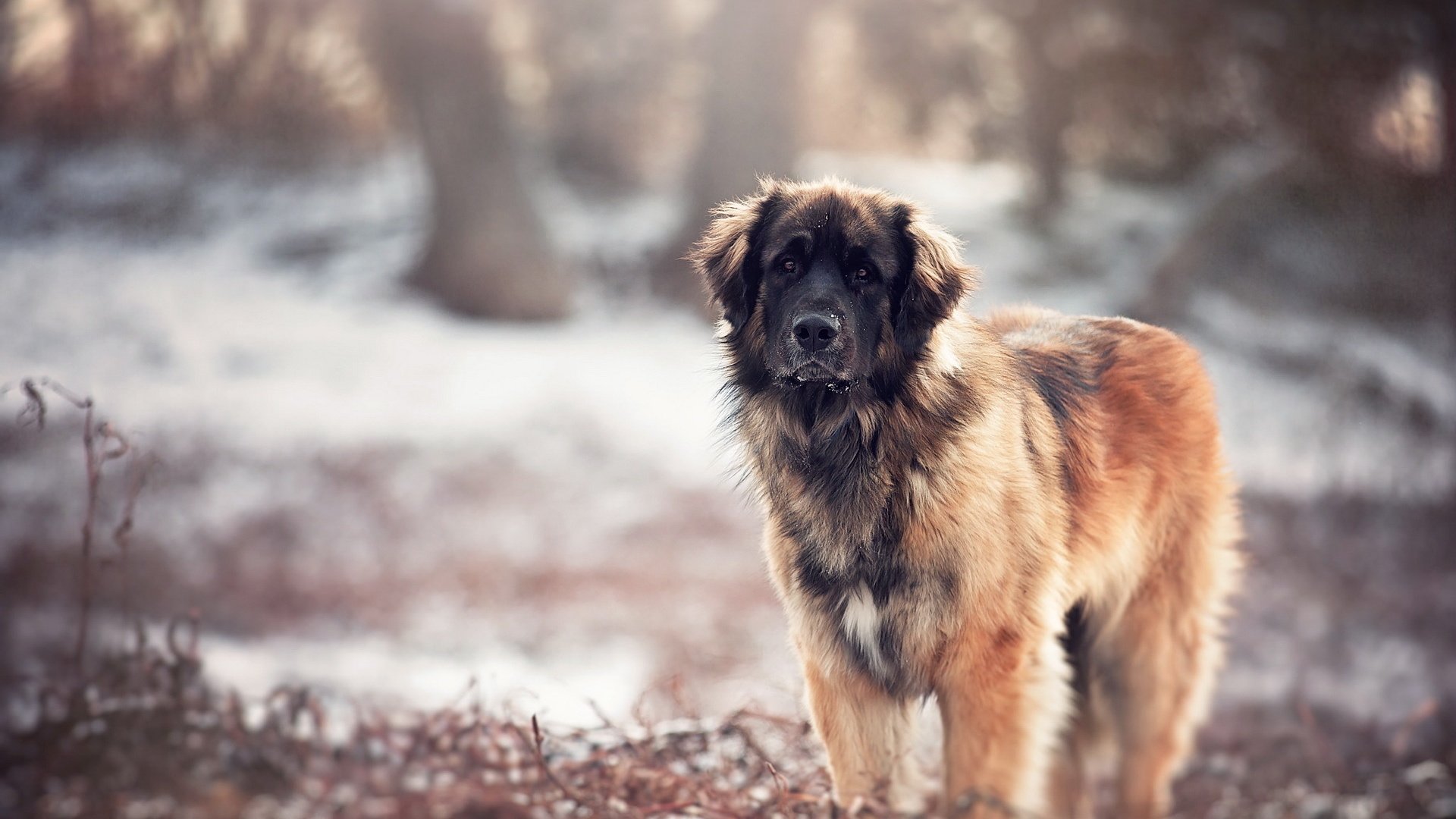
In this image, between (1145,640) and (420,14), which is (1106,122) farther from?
(1145,640)

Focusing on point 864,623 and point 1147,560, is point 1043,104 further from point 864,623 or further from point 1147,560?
point 864,623

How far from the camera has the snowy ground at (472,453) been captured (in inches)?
278

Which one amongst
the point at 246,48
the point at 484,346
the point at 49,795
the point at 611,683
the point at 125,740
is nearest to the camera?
the point at 49,795

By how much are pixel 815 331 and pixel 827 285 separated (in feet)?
0.73

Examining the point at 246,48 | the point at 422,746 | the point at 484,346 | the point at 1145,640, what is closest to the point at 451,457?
the point at 484,346

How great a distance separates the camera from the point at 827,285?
3072mm

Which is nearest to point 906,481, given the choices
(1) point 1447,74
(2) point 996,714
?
(2) point 996,714

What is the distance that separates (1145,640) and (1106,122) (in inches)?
455

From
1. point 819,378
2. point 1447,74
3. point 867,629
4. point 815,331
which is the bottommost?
point 867,629

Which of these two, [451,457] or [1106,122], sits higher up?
[1106,122]

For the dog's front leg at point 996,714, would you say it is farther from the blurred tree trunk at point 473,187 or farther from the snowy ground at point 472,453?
the blurred tree trunk at point 473,187

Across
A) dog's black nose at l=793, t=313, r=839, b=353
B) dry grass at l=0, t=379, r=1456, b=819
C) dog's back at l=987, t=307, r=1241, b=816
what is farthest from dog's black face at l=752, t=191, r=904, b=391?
dry grass at l=0, t=379, r=1456, b=819

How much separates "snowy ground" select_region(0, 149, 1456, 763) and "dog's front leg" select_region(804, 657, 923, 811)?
862 millimetres

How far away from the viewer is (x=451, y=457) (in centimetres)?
911
